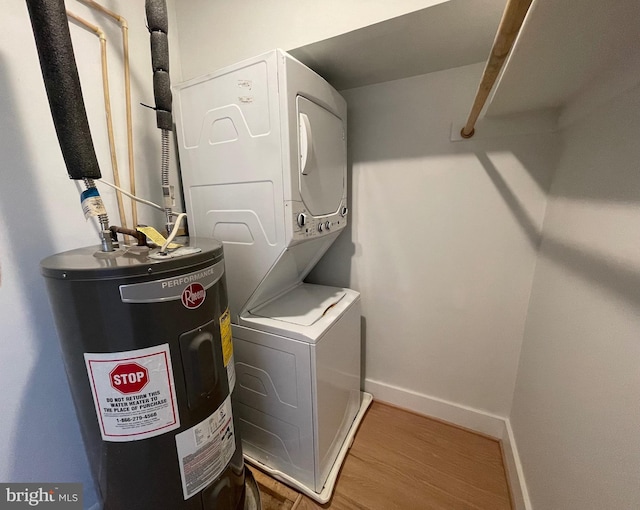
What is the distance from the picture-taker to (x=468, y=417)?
58.3 inches

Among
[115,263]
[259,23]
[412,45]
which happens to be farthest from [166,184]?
[412,45]

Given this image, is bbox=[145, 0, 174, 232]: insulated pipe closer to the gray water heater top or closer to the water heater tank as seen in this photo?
the gray water heater top

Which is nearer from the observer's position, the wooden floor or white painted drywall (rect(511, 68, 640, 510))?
white painted drywall (rect(511, 68, 640, 510))

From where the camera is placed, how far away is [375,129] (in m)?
1.44

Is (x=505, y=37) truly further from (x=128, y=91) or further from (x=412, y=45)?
(x=128, y=91)

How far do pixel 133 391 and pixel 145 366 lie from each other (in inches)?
2.7

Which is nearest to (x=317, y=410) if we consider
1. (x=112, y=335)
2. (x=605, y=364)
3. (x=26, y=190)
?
(x=112, y=335)

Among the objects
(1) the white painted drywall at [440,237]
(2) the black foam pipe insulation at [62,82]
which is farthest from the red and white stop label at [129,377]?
(1) the white painted drywall at [440,237]

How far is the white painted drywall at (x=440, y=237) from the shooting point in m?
1.24

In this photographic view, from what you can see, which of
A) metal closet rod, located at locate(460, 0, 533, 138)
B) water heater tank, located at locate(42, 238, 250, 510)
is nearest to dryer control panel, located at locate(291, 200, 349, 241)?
water heater tank, located at locate(42, 238, 250, 510)

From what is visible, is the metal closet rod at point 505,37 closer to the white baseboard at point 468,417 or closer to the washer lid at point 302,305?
the washer lid at point 302,305

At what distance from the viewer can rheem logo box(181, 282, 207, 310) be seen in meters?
0.64

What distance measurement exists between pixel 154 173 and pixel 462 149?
151 cm

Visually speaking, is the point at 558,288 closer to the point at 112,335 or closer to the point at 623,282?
the point at 623,282
